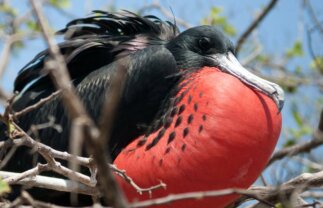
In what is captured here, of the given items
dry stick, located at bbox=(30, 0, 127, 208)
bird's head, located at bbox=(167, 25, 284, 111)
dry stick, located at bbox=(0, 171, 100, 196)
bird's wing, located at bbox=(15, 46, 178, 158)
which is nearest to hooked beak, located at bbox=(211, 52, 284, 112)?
bird's head, located at bbox=(167, 25, 284, 111)

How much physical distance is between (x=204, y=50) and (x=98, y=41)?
1.59 ft

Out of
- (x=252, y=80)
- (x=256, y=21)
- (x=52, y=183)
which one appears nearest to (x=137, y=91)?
(x=252, y=80)

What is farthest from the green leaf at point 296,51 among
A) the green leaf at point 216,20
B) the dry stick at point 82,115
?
the dry stick at point 82,115

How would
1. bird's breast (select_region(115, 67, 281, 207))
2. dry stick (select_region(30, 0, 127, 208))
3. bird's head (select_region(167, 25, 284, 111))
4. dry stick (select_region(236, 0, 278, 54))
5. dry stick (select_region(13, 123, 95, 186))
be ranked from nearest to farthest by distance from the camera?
dry stick (select_region(30, 0, 127, 208))
dry stick (select_region(13, 123, 95, 186))
bird's breast (select_region(115, 67, 281, 207))
bird's head (select_region(167, 25, 284, 111))
dry stick (select_region(236, 0, 278, 54))

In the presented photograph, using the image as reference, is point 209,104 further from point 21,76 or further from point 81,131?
point 81,131

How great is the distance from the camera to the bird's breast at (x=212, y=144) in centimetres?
294

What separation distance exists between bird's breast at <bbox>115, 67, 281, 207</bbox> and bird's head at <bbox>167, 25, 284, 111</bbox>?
26 cm

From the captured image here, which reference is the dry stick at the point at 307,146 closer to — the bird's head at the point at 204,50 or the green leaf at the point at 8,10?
the bird's head at the point at 204,50

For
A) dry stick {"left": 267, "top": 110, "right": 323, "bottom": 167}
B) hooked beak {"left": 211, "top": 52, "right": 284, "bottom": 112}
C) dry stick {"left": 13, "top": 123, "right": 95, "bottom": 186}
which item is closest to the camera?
dry stick {"left": 13, "top": 123, "right": 95, "bottom": 186}

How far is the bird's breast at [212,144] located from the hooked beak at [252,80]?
1.9 inches

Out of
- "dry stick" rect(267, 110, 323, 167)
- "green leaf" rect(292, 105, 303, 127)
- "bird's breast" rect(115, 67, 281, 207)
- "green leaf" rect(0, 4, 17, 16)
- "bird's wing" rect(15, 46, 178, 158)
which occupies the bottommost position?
"green leaf" rect(292, 105, 303, 127)

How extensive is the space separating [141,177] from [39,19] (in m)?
1.60

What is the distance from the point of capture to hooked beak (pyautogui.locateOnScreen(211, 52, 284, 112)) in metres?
3.14

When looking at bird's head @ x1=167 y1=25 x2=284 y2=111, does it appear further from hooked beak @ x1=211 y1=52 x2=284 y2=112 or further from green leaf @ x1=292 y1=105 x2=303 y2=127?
green leaf @ x1=292 y1=105 x2=303 y2=127
